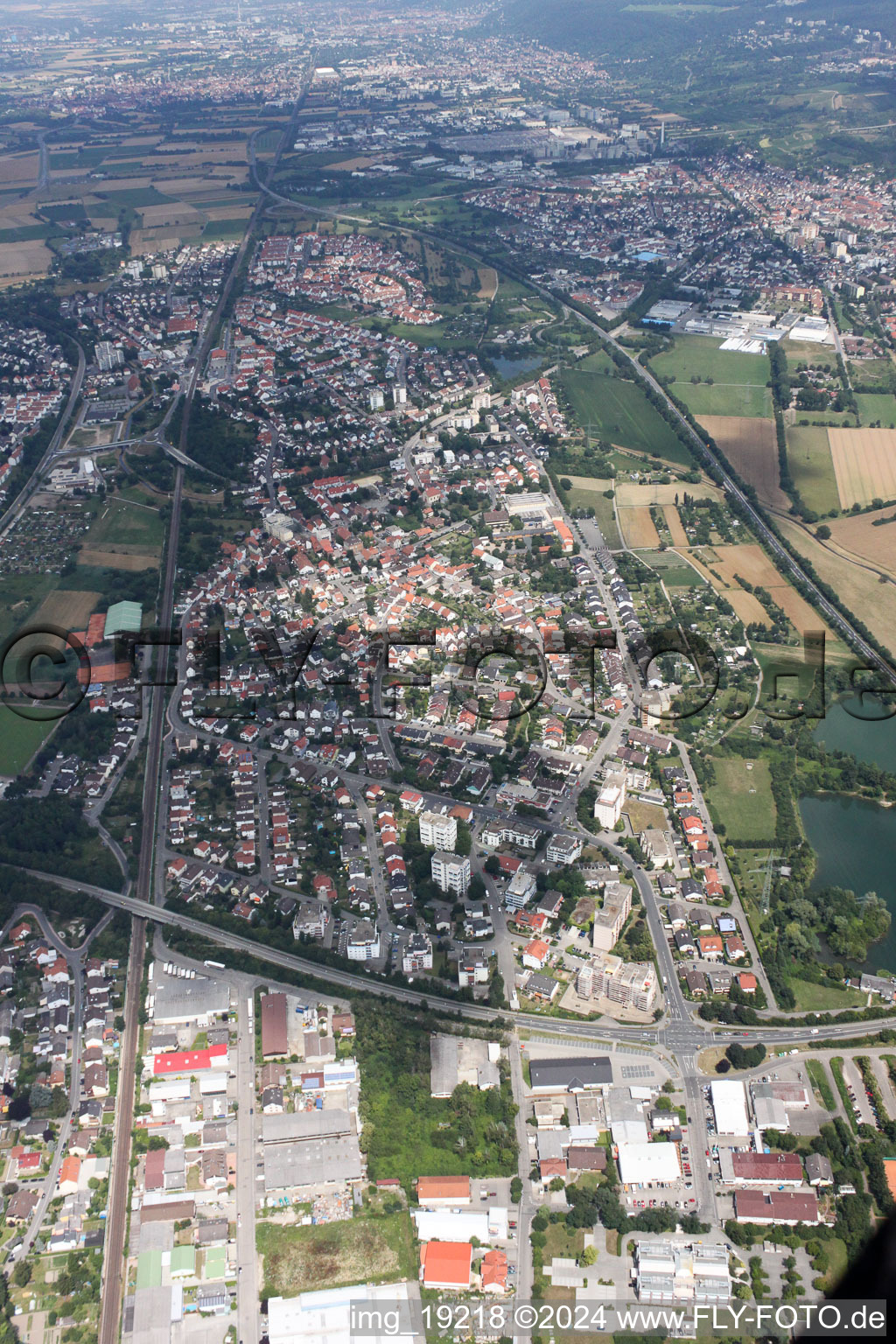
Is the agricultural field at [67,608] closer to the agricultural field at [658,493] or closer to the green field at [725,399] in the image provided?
the agricultural field at [658,493]

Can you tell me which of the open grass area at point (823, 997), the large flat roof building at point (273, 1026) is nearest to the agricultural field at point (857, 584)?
the open grass area at point (823, 997)

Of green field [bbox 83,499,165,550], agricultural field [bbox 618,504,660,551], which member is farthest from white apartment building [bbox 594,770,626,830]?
green field [bbox 83,499,165,550]

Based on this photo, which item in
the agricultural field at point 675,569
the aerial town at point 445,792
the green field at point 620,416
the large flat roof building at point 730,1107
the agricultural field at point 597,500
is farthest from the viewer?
the green field at point 620,416

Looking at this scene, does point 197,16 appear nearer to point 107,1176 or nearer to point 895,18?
point 895,18

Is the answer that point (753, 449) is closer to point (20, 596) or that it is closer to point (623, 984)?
point (20, 596)

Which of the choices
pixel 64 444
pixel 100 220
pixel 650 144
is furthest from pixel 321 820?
pixel 650 144

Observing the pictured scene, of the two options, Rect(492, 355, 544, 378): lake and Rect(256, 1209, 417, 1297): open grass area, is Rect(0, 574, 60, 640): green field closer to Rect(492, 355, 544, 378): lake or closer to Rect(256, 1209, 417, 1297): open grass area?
Rect(256, 1209, 417, 1297): open grass area

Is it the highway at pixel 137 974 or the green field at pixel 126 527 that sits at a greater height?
the green field at pixel 126 527
